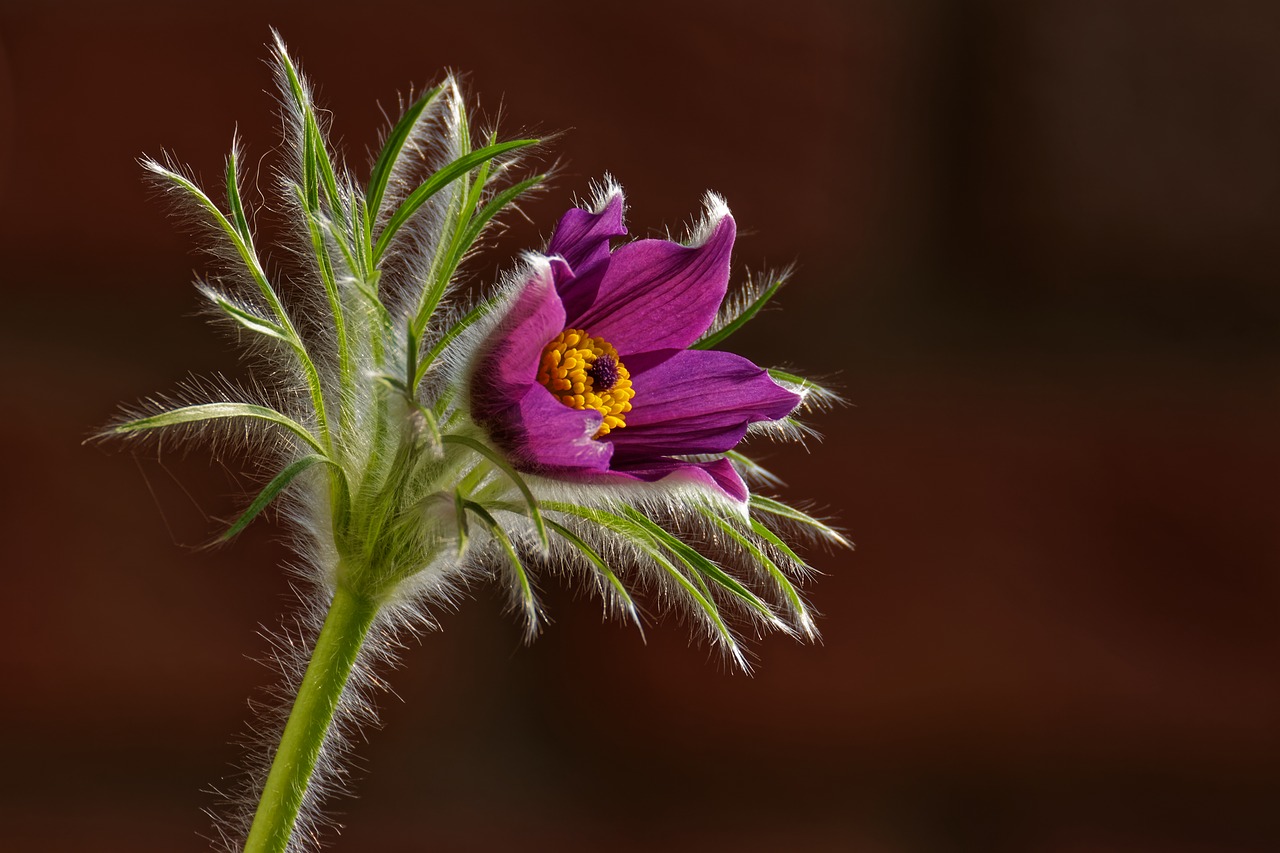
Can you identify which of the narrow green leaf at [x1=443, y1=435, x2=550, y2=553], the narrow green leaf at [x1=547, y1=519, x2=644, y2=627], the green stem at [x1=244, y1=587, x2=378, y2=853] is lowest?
the green stem at [x1=244, y1=587, x2=378, y2=853]

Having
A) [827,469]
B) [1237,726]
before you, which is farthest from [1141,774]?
[827,469]

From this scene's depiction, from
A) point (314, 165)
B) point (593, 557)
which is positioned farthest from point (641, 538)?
point (314, 165)

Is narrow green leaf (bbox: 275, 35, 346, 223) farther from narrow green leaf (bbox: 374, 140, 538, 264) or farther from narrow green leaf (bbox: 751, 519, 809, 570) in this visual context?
narrow green leaf (bbox: 751, 519, 809, 570)

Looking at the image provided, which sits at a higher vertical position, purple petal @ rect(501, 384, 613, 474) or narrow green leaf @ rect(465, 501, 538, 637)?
purple petal @ rect(501, 384, 613, 474)

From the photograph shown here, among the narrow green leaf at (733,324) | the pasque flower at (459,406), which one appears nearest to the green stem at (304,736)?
the pasque flower at (459,406)

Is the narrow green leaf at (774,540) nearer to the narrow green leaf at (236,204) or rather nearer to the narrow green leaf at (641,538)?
the narrow green leaf at (641,538)

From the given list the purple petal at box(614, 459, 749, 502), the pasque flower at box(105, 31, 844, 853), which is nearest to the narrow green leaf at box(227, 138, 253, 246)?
the pasque flower at box(105, 31, 844, 853)

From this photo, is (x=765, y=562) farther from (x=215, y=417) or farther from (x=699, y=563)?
(x=215, y=417)
